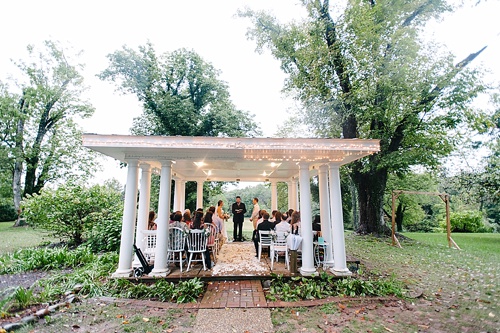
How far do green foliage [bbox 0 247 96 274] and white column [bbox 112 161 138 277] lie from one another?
2136 millimetres

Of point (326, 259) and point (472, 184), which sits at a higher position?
point (472, 184)

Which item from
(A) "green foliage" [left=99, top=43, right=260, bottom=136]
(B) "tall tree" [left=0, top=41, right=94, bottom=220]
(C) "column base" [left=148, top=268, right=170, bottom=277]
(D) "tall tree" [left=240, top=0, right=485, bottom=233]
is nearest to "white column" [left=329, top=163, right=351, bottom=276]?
(C) "column base" [left=148, top=268, right=170, bottom=277]

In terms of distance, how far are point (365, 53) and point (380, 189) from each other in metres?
6.16

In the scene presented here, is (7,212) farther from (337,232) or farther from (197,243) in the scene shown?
(337,232)

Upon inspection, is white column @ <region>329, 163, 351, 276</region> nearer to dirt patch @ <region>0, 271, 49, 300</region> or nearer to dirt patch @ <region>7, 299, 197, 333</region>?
dirt patch @ <region>7, 299, 197, 333</region>

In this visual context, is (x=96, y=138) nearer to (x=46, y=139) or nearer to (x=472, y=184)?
(x=472, y=184)

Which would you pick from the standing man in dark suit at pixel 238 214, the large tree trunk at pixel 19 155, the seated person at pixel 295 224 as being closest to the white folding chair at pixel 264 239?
the seated person at pixel 295 224

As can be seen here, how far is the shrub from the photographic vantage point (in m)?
21.6

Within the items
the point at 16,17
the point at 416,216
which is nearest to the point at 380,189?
the point at 416,216

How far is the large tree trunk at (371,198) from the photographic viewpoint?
11953 mm

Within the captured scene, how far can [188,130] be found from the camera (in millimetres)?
16578

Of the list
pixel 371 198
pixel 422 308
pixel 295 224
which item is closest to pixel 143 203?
pixel 295 224

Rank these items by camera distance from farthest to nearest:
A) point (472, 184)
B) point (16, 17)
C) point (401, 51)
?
point (472, 184)
point (401, 51)
point (16, 17)

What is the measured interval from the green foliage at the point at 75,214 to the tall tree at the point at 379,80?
32.9 ft
